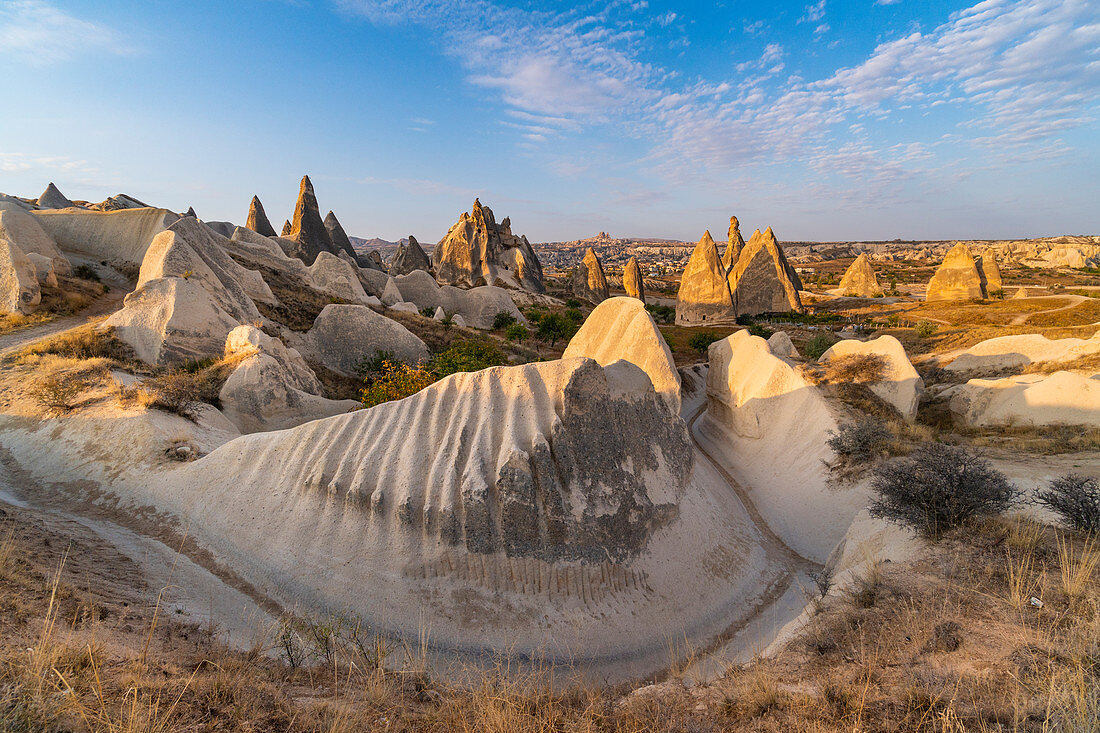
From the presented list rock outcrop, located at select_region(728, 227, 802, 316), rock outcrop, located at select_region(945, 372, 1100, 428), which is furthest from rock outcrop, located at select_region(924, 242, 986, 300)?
rock outcrop, located at select_region(945, 372, 1100, 428)

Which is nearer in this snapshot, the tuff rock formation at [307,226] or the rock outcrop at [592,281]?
the tuff rock formation at [307,226]

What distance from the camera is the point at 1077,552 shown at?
572cm

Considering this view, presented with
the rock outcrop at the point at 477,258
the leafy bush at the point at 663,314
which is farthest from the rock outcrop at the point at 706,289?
the rock outcrop at the point at 477,258

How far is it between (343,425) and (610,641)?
6853 mm

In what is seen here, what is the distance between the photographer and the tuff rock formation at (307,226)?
4878 centimetres

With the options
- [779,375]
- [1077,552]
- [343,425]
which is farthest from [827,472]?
[343,425]

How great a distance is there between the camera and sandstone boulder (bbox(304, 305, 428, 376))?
2230cm

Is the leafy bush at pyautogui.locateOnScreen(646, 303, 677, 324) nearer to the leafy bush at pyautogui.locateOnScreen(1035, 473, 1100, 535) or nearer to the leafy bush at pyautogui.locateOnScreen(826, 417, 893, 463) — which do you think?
the leafy bush at pyautogui.locateOnScreen(826, 417, 893, 463)

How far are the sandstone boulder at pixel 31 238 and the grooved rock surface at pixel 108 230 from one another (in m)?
5.21

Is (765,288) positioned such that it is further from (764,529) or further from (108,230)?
(108,230)

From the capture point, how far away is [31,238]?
71.8 ft

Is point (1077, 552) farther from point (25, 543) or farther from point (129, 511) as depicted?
point (129, 511)

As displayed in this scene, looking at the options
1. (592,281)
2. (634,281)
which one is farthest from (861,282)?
(592,281)

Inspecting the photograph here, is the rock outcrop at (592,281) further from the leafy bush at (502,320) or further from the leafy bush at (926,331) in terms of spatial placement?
the leafy bush at (926,331)
